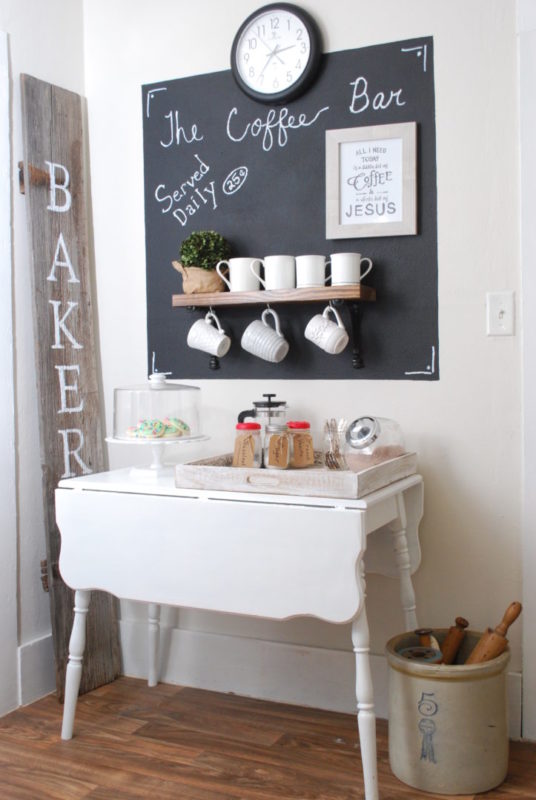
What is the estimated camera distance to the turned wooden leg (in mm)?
2289

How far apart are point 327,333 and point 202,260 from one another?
45cm

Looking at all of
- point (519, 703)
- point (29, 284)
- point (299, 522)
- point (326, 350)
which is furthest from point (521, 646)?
point (29, 284)

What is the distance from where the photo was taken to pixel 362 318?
2471mm

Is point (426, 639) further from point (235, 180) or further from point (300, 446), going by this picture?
point (235, 180)

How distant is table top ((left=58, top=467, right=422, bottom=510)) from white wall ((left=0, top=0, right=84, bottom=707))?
1.03ft

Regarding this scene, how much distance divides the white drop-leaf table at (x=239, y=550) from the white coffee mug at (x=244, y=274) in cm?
59

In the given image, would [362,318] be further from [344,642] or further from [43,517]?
[43,517]

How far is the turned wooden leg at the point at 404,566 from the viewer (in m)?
2.29

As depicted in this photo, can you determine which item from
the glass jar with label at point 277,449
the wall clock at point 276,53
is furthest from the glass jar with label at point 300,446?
the wall clock at point 276,53

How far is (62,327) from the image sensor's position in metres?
2.71

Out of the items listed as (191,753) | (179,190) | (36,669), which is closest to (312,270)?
(179,190)

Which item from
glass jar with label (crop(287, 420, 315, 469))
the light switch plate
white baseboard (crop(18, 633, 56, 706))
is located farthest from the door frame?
the light switch plate

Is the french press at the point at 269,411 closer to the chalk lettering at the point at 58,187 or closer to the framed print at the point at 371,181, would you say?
the framed print at the point at 371,181

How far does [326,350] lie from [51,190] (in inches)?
40.7
